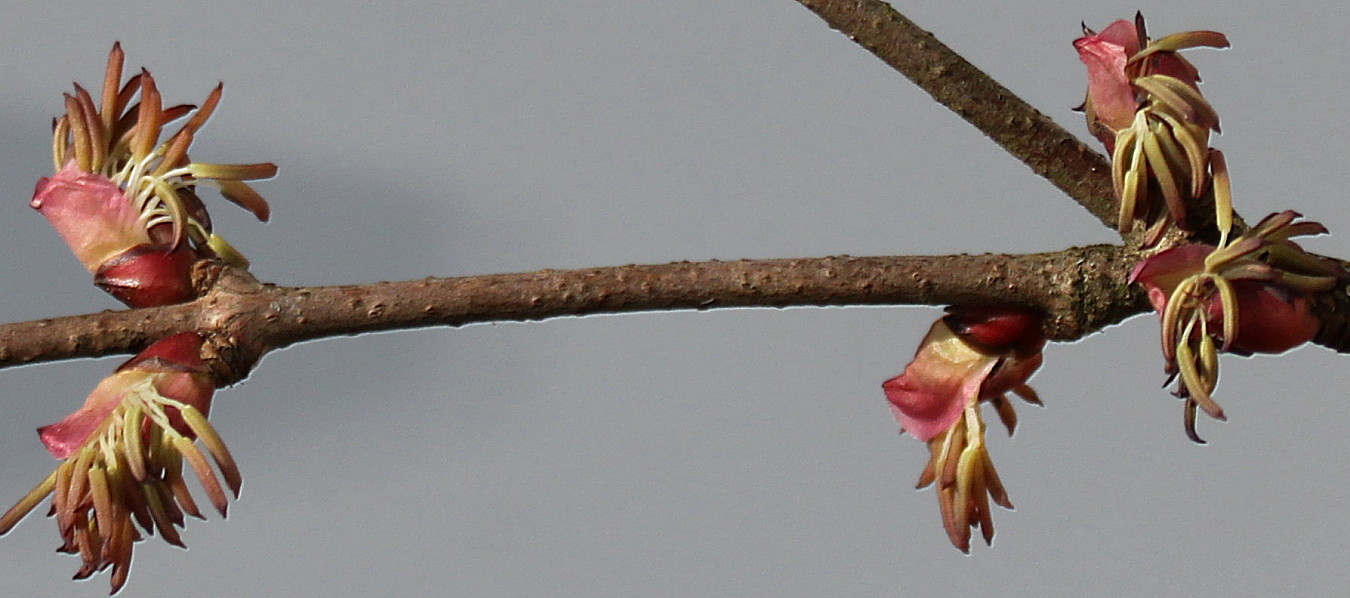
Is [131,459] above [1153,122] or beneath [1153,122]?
beneath

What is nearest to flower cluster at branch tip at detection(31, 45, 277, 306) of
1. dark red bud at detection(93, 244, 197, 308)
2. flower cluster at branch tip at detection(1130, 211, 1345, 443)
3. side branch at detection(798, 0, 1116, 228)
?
dark red bud at detection(93, 244, 197, 308)

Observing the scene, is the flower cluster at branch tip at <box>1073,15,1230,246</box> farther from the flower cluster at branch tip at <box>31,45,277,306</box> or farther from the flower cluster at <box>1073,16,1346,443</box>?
the flower cluster at branch tip at <box>31,45,277,306</box>

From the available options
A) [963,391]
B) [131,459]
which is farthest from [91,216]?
[963,391]

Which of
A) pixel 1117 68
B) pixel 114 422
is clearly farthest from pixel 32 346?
pixel 1117 68

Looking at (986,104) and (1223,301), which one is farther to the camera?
(986,104)

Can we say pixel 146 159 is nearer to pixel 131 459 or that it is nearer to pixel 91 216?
pixel 91 216

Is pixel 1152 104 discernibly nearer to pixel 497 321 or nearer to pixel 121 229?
pixel 497 321
